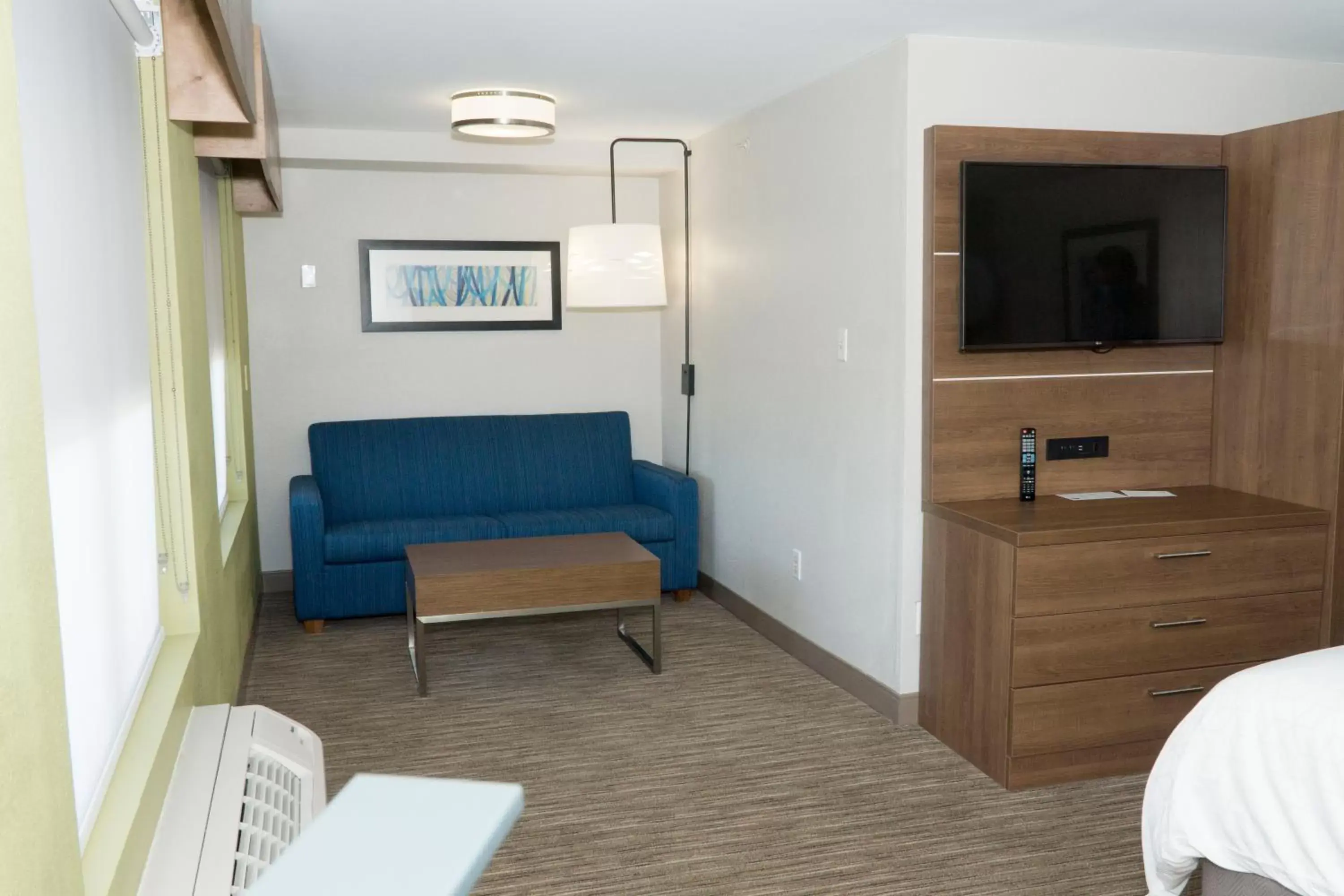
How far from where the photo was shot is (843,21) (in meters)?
3.36

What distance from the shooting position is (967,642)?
11.3ft

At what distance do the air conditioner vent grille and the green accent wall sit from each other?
0.15m

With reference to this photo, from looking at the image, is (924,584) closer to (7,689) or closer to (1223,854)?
(1223,854)

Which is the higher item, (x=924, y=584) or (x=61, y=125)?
(x=61, y=125)

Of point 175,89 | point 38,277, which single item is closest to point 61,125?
point 38,277

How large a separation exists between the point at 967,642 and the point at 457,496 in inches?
117

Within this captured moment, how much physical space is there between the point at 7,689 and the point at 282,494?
4782mm

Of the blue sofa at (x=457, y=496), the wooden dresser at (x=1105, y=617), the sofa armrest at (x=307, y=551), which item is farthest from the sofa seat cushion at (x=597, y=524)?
the wooden dresser at (x=1105, y=617)

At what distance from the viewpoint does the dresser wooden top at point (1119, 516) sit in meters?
3.21

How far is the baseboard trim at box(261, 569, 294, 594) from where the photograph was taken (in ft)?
18.6

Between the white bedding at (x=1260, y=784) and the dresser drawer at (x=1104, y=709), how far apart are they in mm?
750

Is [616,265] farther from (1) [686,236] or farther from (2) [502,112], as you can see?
(1) [686,236]

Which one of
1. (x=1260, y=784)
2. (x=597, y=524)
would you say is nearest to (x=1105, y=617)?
(x=1260, y=784)

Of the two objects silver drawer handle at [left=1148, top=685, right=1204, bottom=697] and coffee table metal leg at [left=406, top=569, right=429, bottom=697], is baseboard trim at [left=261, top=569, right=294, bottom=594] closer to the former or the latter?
coffee table metal leg at [left=406, top=569, right=429, bottom=697]
